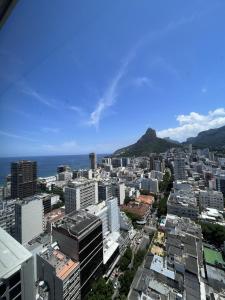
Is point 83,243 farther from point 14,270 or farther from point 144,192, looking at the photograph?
point 144,192

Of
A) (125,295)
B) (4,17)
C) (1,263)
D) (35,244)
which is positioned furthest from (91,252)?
(4,17)

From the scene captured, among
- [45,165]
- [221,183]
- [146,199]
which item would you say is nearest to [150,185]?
[146,199]

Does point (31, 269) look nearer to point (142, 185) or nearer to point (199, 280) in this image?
point (199, 280)

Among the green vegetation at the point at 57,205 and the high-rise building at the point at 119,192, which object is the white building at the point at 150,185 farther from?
the green vegetation at the point at 57,205

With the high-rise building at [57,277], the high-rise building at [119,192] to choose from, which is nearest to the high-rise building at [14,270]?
the high-rise building at [57,277]

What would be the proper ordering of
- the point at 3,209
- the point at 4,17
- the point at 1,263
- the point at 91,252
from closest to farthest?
the point at 4,17 < the point at 1,263 < the point at 91,252 < the point at 3,209

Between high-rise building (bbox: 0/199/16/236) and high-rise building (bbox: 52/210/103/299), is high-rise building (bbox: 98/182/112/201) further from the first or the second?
high-rise building (bbox: 52/210/103/299)
